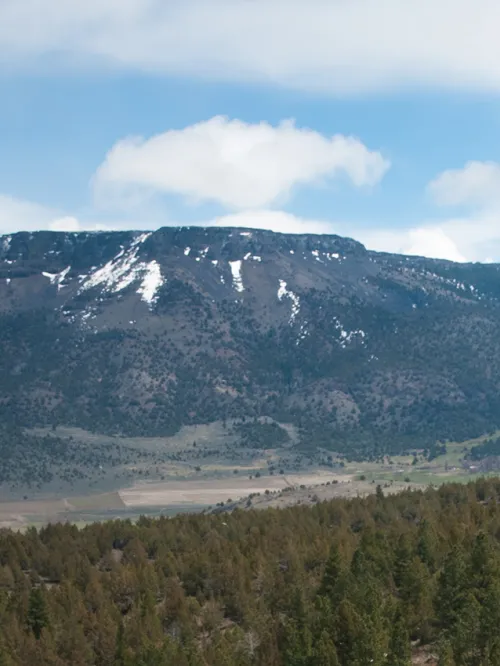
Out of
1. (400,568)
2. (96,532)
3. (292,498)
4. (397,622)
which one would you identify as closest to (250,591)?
(400,568)

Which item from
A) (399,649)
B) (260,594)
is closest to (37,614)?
(260,594)

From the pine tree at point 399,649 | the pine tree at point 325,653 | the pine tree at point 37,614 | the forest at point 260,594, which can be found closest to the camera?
the pine tree at point 399,649

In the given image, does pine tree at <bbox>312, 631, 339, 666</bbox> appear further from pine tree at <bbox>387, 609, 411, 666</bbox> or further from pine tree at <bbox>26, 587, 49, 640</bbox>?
pine tree at <bbox>26, 587, 49, 640</bbox>

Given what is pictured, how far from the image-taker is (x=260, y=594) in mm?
79812

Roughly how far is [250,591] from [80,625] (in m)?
14.6

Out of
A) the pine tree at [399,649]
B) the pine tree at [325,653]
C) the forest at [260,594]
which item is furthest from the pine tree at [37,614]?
the pine tree at [399,649]

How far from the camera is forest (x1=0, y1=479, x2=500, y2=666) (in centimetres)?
5969

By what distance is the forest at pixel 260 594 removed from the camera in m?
59.7

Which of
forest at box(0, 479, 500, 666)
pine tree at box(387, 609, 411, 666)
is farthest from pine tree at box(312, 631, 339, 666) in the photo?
pine tree at box(387, 609, 411, 666)

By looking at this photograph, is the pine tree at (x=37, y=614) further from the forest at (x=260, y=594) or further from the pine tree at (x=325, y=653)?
the pine tree at (x=325, y=653)

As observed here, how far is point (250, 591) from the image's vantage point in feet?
259

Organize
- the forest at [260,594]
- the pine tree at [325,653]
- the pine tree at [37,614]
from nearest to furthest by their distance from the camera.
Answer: the pine tree at [325,653], the forest at [260,594], the pine tree at [37,614]

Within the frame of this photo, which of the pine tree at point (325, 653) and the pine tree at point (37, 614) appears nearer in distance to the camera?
the pine tree at point (325, 653)

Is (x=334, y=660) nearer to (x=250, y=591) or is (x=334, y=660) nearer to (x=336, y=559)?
(x=336, y=559)
